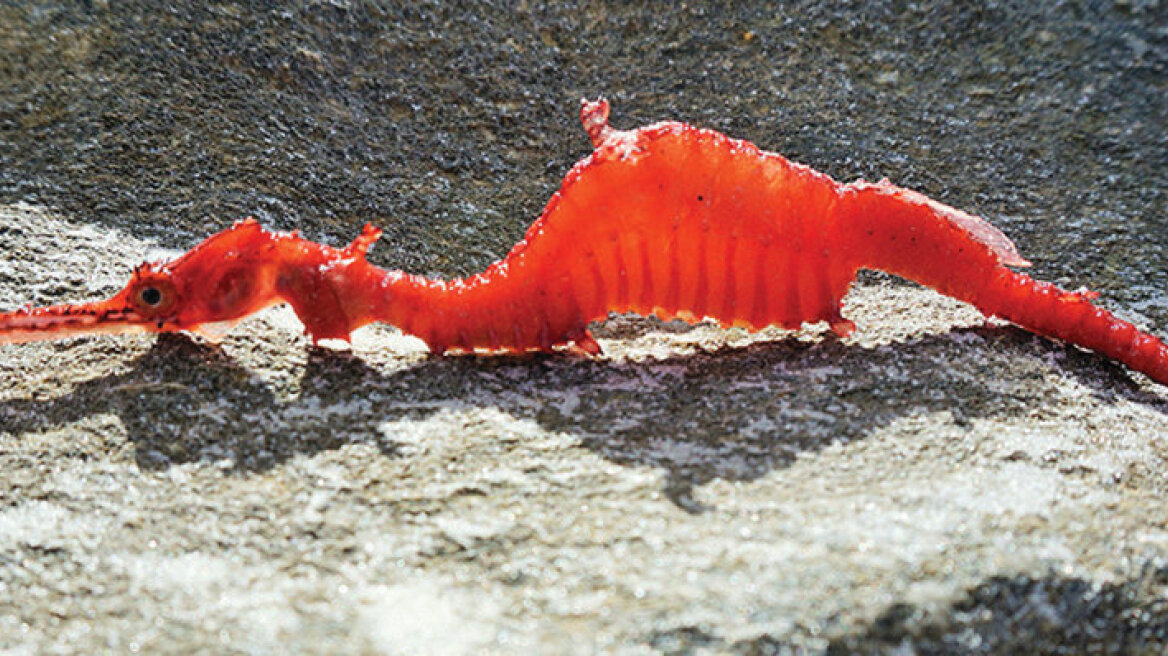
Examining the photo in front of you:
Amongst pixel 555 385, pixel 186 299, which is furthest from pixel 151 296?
pixel 555 385

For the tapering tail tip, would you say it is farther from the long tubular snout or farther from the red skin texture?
the long tubular snout

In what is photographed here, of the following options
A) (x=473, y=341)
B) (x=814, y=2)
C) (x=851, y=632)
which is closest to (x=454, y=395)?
(x=473, y=341)

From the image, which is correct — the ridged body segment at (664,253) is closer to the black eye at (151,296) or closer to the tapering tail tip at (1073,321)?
the tapering tail tip at (1073,321)

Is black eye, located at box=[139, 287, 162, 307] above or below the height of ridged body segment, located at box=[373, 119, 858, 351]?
below

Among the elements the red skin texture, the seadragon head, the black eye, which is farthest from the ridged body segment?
the black eye

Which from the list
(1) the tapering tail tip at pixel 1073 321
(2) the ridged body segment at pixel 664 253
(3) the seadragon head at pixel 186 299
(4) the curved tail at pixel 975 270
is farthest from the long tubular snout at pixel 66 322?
(1) the tapering tail tip at pixel 1073 321

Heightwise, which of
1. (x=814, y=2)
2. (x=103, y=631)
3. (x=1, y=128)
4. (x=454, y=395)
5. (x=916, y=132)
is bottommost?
(x=103, y=631)

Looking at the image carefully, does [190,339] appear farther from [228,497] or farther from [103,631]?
[103,631]
